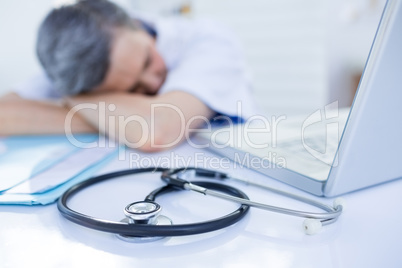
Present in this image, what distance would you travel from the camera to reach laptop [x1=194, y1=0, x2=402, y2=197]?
0.31 meters

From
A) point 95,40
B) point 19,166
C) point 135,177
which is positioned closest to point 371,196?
point 135,177

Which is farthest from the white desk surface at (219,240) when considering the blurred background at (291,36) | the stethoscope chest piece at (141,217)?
the blurred background at (291,36)

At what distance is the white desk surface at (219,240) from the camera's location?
0.27 m

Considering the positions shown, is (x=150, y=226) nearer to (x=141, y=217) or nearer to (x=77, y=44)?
(x=141, y=217)

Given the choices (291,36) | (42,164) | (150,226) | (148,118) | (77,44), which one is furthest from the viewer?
(291,36)

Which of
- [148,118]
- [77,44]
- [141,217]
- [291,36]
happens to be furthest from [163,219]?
[291,36]

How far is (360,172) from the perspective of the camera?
0.38m

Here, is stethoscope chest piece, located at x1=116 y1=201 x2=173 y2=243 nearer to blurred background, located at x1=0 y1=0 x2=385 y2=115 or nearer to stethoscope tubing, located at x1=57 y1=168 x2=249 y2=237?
stethoscope tubing, located at x1=57 y1=168 x2=249 y2=237

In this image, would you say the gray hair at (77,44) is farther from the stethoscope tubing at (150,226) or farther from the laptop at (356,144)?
the stethoscope tubing at (150,226)

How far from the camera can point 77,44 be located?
0.84 metres

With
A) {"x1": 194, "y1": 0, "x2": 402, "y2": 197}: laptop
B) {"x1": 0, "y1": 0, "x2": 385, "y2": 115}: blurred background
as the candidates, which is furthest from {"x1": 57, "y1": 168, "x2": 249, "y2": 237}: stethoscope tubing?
{"x1": 0, "y1": 0, "x2": 385, "y2": 115}: blurred background

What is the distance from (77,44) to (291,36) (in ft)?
4.53

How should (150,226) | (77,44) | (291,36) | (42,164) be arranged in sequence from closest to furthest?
(150,226) → (42,164) → (77,44) → (291,36)

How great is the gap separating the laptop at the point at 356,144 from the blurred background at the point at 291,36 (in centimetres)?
136
